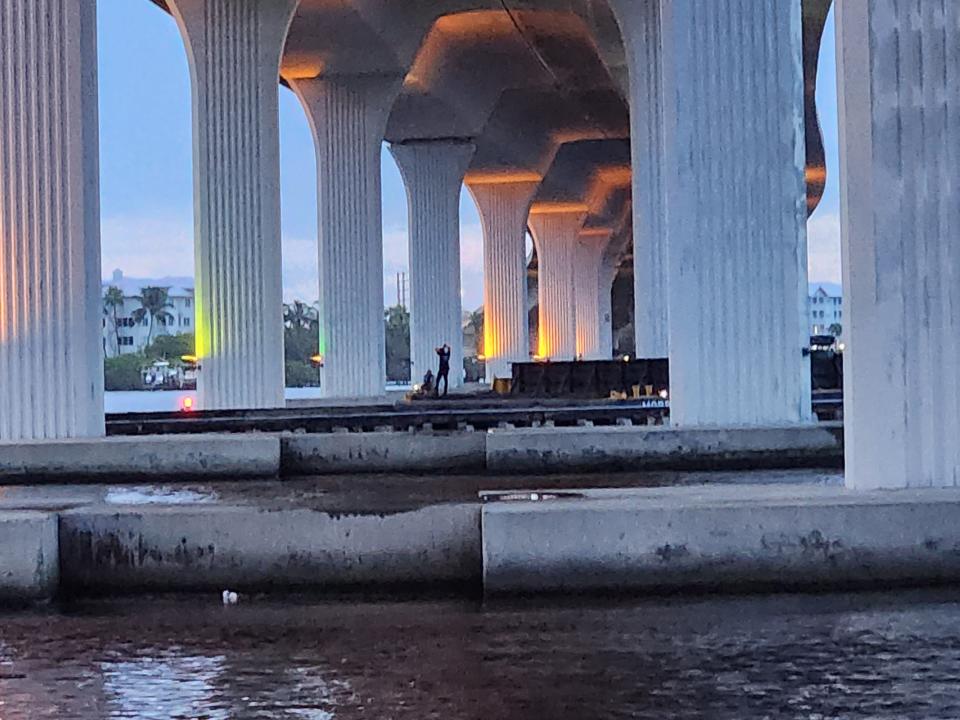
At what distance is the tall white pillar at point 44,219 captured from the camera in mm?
13047

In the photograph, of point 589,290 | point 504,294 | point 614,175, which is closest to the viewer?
point 504,294

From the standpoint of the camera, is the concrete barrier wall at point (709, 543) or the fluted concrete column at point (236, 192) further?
the fluted concrete column at point (236, 192)

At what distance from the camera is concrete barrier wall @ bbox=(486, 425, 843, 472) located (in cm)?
1145

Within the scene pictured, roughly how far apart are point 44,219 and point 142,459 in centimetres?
294

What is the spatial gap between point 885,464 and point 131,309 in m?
60.2

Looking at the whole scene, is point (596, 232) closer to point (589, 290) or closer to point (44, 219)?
point (589, 290)

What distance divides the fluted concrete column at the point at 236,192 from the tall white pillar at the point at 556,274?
35.0 metres

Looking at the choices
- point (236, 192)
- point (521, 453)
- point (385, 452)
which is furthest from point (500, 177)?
point (521, 453)

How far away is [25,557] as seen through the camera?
6922 mm

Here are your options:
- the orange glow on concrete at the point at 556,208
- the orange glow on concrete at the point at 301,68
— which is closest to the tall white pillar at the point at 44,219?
the orange glow on concrete at the point at 301,68

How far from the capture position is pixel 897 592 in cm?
679

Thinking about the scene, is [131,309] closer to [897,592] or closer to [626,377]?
[626,377]

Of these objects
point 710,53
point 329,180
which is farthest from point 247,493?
point 329,180

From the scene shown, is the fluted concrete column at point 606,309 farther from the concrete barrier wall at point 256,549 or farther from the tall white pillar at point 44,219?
the concrete barrier wall at point 256,549
